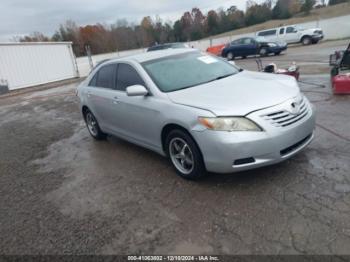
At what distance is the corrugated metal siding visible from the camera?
19.5 m

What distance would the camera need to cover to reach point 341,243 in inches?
95.0

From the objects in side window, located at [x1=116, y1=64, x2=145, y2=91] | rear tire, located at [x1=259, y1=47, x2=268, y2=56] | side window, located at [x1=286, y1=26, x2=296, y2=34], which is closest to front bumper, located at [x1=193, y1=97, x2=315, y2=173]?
side window, located at [x1=116, y1=64, x2=145, y2=91]

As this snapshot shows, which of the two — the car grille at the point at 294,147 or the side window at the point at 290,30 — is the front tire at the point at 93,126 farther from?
the side window at the point at 290,30

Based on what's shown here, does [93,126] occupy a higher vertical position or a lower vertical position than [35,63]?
lower

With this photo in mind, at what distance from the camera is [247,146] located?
305 cm

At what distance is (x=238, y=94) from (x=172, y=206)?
1533 mm

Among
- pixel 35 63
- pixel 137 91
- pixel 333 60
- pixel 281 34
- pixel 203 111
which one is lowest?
pixel 333 60

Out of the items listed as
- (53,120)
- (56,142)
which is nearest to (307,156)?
(56,142)

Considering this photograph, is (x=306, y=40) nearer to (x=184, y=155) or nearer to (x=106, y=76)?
(x=106, y=76)

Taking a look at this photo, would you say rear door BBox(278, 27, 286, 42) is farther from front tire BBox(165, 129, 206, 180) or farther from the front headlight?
the front headlight

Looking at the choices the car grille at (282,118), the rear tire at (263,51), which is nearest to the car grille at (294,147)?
the car grille at (282,118)

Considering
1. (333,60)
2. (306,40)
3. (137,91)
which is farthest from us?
(306,40)

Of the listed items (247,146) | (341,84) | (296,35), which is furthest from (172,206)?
(296,35)

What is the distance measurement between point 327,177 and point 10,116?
10.7 metres
